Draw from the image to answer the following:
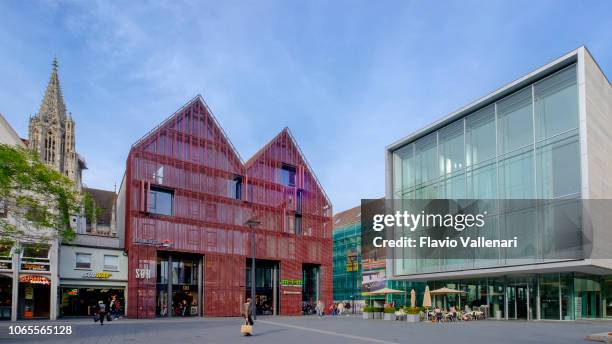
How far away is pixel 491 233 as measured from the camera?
128 ft

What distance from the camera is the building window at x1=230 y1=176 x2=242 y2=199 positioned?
55.9 meters

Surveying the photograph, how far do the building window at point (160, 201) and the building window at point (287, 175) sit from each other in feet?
42.8

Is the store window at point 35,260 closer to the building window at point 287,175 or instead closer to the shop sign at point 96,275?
the shop sign at point 96,275

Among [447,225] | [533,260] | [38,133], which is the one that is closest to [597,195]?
[533,260]

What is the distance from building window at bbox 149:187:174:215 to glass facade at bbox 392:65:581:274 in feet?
73.7

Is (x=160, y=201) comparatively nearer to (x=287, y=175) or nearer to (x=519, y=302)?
(x=287, y=175)

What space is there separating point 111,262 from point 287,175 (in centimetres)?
2034

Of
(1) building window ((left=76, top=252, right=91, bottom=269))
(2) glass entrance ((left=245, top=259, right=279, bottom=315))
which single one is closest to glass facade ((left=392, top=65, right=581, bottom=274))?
(2) glass entrance ((left=245, top=259, right=279, bottom=315))

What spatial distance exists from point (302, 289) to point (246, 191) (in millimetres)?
13301

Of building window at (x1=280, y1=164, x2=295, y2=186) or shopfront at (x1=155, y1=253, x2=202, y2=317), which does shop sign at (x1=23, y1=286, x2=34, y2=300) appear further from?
building window at (x1=280, y1=164, x2=295, y2=186)

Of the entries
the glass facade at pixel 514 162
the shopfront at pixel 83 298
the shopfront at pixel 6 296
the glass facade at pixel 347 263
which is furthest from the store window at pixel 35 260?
the glass facade at pixel 347 263

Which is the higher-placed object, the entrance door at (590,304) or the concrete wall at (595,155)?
the concrete wall at (595,155)

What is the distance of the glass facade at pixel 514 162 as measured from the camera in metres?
34.3

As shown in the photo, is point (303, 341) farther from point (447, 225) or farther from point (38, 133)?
point (38, 133)
